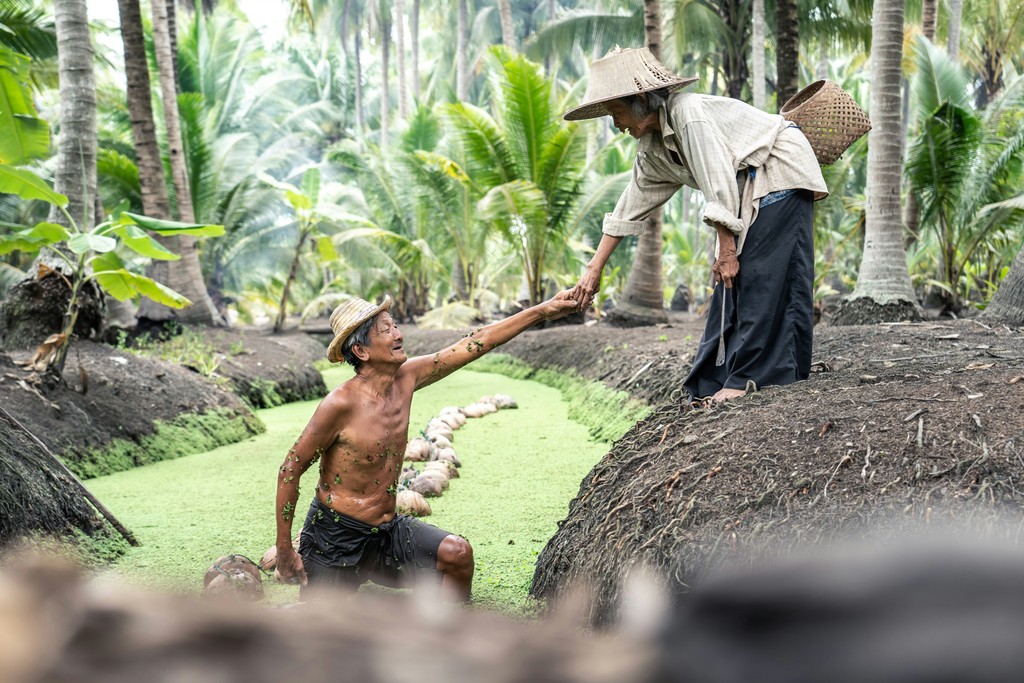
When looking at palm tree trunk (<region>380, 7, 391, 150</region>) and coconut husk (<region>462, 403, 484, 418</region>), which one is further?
palm tree trunk (<region>380, 7, 391, 150</region>)

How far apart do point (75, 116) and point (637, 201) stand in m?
4.90

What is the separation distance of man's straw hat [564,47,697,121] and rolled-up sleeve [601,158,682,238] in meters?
0.42

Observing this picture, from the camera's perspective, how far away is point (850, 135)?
398 cm

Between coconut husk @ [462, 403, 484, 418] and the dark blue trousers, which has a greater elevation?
the dark blue trousers

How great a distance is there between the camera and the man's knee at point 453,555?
2873mm

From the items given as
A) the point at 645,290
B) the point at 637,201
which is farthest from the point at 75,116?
the point at 645,290

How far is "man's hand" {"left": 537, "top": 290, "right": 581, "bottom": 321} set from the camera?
3.27 m

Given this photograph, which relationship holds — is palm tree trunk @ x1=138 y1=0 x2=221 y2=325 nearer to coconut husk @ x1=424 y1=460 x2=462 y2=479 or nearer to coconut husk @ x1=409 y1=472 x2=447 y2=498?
coconut husk @ x1=424 y1=460 x2=462 y2=479

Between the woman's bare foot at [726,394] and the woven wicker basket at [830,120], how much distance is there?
1.22 metres

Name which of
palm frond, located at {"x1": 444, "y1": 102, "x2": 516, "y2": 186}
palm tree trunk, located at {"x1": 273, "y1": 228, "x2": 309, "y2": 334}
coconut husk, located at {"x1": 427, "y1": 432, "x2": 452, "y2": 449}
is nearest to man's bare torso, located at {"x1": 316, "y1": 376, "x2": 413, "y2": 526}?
coconut husk, located at {"x1": 427, "y1": 432, "x2": 452, "y2": 449}

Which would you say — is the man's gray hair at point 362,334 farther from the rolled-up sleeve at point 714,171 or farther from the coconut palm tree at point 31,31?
the coconut palm tree at point 31,31

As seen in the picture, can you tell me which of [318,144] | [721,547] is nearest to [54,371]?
[721,547]

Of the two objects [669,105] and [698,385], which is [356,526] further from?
[669,105]

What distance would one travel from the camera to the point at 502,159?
11.2 m
